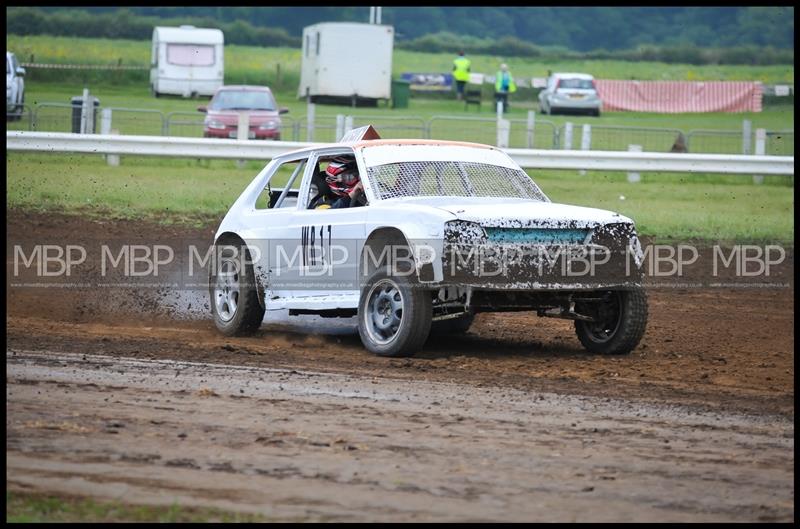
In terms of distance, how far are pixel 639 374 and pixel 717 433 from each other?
218 cm

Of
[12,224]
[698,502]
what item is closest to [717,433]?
[698,502]

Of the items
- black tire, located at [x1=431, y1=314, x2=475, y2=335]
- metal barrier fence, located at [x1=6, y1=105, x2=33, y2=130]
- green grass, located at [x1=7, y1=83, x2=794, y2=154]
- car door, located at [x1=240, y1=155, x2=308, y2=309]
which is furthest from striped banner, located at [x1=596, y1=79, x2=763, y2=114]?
car door, located at [x1=240, y1=155, x2=308, y2=309]

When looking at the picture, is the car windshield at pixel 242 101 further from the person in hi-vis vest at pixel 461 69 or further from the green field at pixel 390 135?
the person in hi-vis vest at pixel 461 69

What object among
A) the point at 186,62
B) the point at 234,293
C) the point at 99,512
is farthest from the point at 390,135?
the point at 99,512

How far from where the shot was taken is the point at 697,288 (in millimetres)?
14961

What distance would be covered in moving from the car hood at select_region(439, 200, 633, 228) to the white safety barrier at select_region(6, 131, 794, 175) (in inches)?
352

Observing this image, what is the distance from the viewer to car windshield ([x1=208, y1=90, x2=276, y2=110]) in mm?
31547

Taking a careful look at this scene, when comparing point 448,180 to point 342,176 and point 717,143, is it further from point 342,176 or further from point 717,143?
point 717,143

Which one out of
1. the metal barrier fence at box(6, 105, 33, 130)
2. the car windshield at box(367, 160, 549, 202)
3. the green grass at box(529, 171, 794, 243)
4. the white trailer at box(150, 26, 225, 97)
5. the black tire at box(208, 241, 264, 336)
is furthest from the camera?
the white trailer at box(150, 26, 225, 97)

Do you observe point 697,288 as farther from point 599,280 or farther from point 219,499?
point 219,499

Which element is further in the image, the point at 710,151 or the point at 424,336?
the point at 710,151

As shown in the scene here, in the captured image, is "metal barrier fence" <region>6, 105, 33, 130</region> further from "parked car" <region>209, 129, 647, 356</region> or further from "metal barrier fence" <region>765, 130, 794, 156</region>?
"parked car" <region>209, 129, 647, 356</region>

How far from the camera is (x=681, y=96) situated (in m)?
47.0

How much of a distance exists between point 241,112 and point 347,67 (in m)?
17.1
